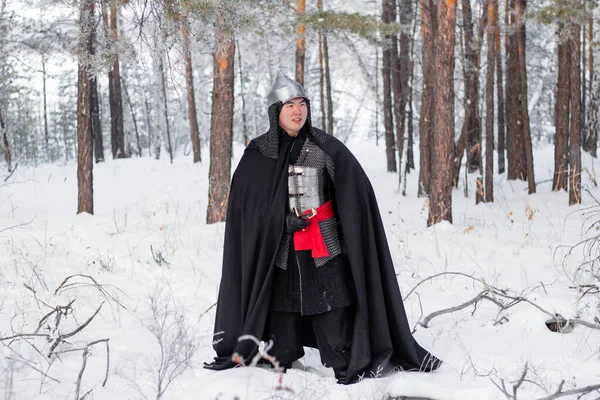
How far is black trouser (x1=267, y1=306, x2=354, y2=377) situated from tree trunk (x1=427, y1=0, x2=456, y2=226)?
570 cm

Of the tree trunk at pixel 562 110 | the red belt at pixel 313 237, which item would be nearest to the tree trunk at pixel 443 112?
the tree trunk at pixel 562 110

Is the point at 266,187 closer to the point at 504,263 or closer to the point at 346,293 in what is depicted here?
the point at 346,293

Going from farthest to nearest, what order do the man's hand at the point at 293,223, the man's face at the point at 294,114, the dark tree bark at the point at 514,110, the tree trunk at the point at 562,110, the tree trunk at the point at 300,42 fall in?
the dark tree bark at the point at 514,110
the tree trunk at the point at 562,110
the tree trunk at the point at 300,42
the man's face at the point at 294,114
the man's hand at the point at 293,223

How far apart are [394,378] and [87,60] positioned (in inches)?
149

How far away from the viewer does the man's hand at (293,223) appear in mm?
3822

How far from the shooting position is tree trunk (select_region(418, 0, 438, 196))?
1267cm

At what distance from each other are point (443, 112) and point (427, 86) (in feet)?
15.4

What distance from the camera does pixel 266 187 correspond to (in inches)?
159

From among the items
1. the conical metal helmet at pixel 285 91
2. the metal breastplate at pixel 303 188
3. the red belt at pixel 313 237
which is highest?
the conical metal helmet at pixel 285 91

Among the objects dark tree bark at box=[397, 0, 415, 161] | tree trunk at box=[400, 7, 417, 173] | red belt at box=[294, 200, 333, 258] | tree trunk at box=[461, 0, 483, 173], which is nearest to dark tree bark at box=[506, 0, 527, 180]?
tree trunk at box=[461, 0, 483, 173]

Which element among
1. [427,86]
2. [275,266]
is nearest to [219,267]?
[275,266]

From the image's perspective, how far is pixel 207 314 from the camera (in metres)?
5.15

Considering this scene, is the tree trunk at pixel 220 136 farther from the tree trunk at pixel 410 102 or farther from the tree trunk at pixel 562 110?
the tree trunk at pixel 562 110

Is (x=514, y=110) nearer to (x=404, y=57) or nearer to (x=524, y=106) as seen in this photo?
(x=524, y=106)
